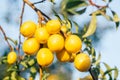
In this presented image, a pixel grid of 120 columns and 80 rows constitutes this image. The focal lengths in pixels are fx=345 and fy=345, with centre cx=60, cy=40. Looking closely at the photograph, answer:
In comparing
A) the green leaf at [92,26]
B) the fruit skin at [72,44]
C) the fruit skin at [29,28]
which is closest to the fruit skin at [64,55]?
the fruit skin at [72,44]

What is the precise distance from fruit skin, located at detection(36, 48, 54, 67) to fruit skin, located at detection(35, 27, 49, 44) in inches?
1.4

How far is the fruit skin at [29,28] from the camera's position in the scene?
1.38 meters

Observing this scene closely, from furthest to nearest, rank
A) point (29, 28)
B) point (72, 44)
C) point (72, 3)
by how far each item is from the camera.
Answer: point (29, 28) → point (72, 44) → point (72, 3)

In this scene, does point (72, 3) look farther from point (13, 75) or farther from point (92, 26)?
point (13, 75)

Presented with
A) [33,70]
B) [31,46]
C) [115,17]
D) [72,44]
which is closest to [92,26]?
[115,17]

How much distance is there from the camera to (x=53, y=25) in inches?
50.3

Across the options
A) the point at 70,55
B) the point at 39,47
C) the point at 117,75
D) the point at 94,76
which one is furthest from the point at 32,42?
the point at 117,75

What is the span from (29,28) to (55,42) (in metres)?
0.15

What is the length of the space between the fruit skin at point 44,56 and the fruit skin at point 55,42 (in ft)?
0.09

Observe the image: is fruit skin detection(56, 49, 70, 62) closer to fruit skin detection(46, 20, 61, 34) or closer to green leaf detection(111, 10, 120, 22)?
fruit skin detection(46, 20, 61, 34)

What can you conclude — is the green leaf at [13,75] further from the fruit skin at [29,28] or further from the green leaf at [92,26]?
the green leaf at [92,26]

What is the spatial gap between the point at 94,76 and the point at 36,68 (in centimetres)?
41

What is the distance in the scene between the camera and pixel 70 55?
4.43ft

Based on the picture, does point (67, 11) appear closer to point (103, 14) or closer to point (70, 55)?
point (103, 14)
